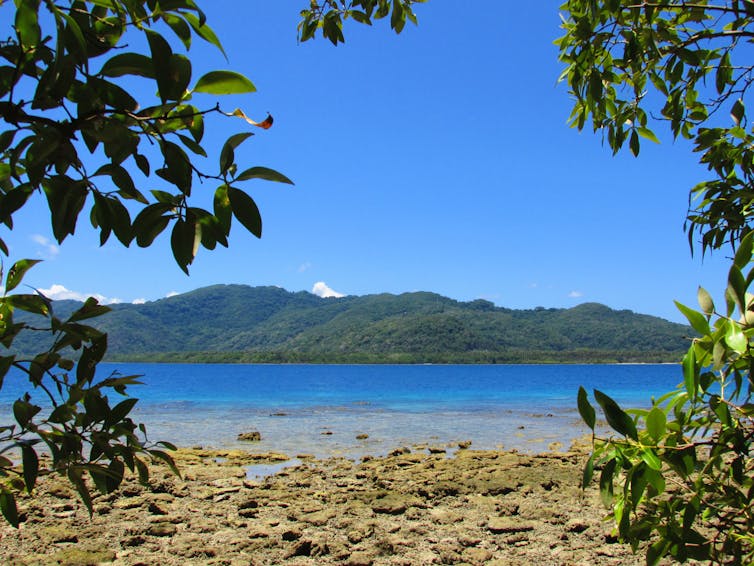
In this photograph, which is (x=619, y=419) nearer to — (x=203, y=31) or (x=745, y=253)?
(x=745, y=253)

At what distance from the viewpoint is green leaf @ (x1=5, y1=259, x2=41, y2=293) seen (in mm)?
1308

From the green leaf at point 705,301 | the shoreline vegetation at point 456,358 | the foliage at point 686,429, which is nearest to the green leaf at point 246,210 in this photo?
the foliage at point 686,429

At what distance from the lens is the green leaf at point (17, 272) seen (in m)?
1.31

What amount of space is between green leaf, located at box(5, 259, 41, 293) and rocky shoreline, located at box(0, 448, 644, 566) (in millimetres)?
3826

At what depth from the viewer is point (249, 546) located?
238 inches

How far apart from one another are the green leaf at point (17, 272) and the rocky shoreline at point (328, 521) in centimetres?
383

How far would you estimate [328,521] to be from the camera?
7012 millimetres

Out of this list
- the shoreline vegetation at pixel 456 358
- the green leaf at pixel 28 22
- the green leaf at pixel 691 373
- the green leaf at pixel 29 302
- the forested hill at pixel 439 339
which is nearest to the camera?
the green leaf at pixel 28 22

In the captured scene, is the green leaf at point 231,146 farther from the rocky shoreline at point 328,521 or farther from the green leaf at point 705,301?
the rocky shoreline at point 328,521

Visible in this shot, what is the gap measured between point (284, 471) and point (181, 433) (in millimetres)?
10773

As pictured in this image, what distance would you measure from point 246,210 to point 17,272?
75cm

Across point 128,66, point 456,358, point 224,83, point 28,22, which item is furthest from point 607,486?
point 456,358

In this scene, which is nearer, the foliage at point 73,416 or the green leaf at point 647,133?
the foliage at point 73,416

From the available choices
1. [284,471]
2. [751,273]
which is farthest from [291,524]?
[751,273]
